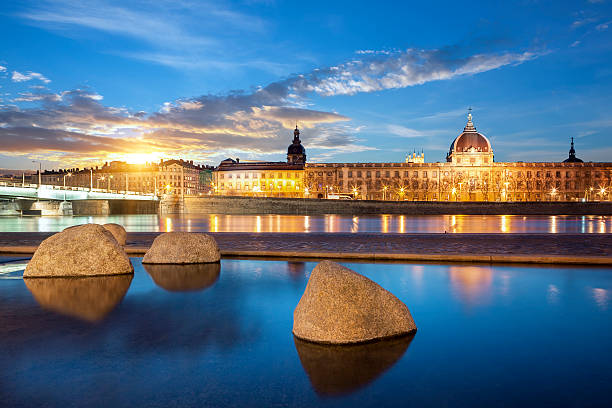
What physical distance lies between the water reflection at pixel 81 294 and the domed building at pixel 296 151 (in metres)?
145

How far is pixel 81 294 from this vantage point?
8.69 meters

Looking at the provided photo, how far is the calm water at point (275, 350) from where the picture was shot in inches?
177

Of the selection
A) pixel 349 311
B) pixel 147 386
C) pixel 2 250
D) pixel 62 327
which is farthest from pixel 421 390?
pixel 2 250

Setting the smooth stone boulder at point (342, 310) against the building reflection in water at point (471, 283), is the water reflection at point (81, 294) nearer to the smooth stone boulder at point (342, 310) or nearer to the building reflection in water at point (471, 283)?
the smooth stone boulder at point (342, 310)

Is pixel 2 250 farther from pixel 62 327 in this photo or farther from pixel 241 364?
pixel 241 364

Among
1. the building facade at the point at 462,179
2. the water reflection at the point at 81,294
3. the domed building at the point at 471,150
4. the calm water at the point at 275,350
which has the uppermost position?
the domed building at the point at 471,150

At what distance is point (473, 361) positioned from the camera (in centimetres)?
538

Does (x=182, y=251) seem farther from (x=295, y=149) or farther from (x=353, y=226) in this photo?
(x=295, y=149)

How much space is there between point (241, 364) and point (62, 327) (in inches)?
120

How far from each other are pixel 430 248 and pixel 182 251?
7.63m

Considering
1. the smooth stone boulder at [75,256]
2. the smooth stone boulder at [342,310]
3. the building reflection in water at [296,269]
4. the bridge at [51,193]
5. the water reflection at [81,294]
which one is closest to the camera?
the smooth stone boulder at [342,310]

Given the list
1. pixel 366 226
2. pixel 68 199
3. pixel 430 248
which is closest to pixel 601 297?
pixel 430 248

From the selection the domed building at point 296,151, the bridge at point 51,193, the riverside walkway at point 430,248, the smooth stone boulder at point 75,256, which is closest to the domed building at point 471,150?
the domed building at point 296,151

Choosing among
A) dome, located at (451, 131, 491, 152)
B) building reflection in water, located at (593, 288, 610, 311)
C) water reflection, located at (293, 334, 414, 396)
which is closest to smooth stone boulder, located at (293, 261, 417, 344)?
water reflection, located at (293, 334, 414, 396)
